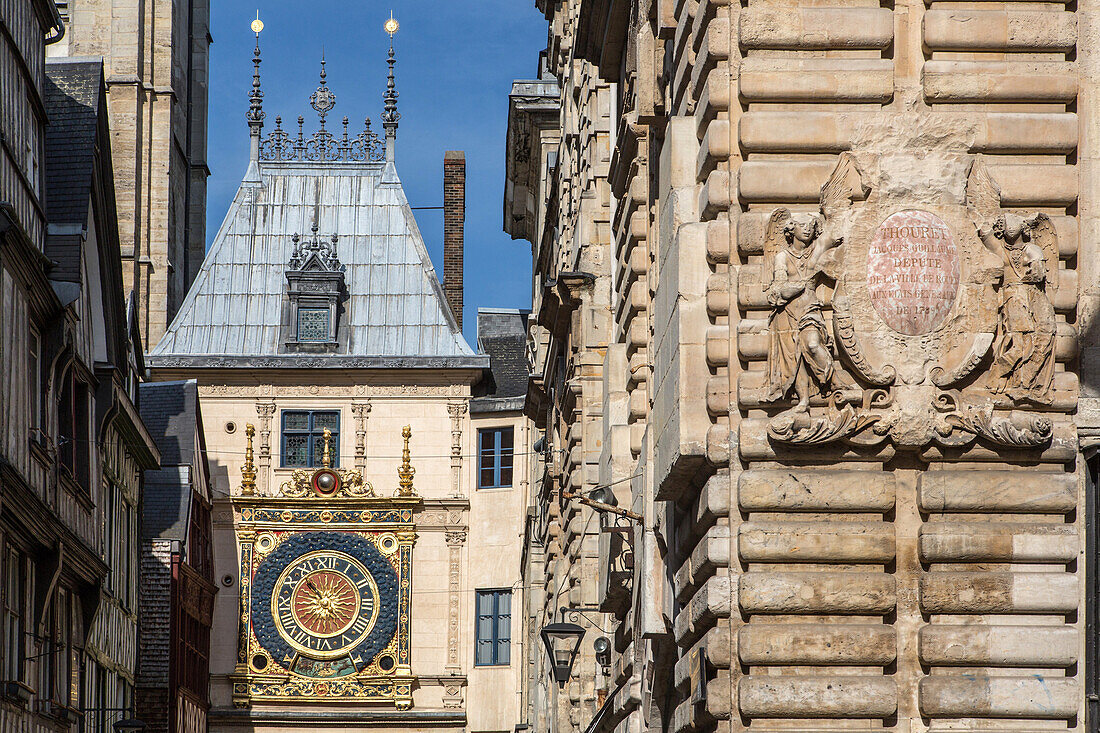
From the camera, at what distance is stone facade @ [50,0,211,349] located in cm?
4928

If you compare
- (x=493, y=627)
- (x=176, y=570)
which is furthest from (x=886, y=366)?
(x=493, y=627)

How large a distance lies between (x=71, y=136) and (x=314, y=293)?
709 inches

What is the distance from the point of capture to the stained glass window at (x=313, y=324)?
43250 millimetres

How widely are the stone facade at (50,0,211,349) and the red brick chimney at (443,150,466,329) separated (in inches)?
315

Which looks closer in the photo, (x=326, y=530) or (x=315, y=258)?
(x=326, y=530)

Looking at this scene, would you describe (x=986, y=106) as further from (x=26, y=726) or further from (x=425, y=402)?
(x=425, y=402)

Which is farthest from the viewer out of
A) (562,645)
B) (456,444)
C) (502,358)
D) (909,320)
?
(502,358)

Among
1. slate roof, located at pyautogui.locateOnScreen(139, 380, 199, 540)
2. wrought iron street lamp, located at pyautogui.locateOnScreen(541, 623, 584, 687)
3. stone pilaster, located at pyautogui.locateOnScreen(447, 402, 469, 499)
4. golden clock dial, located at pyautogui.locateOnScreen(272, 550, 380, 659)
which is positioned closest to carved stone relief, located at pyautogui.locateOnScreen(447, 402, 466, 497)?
stone pilaster, located at pyautogui.locateOnScreen(447, 402, 469, 499)

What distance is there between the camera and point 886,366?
11.4m

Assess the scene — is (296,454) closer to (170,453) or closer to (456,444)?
(456,444)

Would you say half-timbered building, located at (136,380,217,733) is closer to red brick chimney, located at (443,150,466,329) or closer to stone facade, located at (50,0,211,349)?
red brick chimney, located at (443,150,466,329)

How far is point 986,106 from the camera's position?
11750 millimetres

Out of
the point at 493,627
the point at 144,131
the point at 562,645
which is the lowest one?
the point at 493,627

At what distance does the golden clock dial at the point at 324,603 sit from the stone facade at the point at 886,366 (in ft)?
95.6
